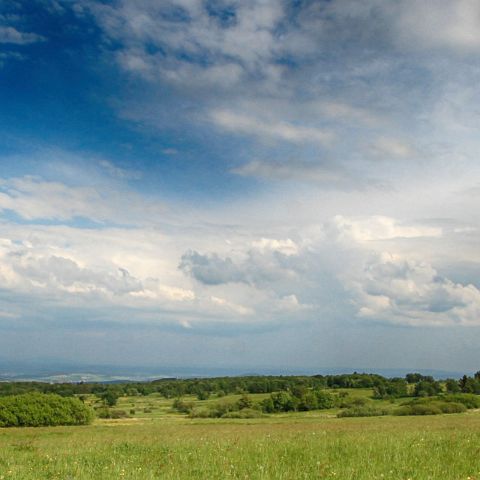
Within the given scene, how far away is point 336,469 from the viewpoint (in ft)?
42.5

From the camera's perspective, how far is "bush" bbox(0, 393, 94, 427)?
79.4 metres

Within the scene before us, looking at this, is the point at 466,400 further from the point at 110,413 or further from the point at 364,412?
the point at 110,413

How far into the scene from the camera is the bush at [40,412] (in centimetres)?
7944

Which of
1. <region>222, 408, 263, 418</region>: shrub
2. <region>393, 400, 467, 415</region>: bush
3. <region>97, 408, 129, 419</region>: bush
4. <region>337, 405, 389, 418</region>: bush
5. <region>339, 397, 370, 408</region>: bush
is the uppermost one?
<region>393, 400, 467, 415</region>: bush

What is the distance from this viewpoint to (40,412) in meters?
80.2

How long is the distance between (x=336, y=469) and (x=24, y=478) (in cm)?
724

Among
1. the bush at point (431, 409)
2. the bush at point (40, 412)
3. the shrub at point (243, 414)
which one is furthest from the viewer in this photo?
the shrub at point (243, 414)

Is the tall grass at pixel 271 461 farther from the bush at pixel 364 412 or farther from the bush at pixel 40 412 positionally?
the bush at pixel 40 412

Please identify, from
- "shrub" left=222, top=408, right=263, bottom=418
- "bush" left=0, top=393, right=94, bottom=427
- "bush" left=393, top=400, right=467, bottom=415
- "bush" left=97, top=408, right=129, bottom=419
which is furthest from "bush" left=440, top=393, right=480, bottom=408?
"bush" left=97, top=408, right=129, bottom=419

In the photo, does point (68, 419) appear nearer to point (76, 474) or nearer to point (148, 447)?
point (148, 447)

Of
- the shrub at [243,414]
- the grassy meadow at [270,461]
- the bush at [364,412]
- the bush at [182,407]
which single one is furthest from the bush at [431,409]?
the grassy meadow at [270,461]

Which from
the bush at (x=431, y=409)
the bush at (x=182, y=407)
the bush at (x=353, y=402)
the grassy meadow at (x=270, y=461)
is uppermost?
the grassy meadow at (x=270, y=461)

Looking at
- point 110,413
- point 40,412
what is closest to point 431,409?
point 40,412

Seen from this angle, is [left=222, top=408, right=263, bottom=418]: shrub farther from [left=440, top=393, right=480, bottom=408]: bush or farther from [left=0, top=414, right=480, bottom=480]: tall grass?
Result: [left=0, top=414, right=480, bottom=480]: tall grass
